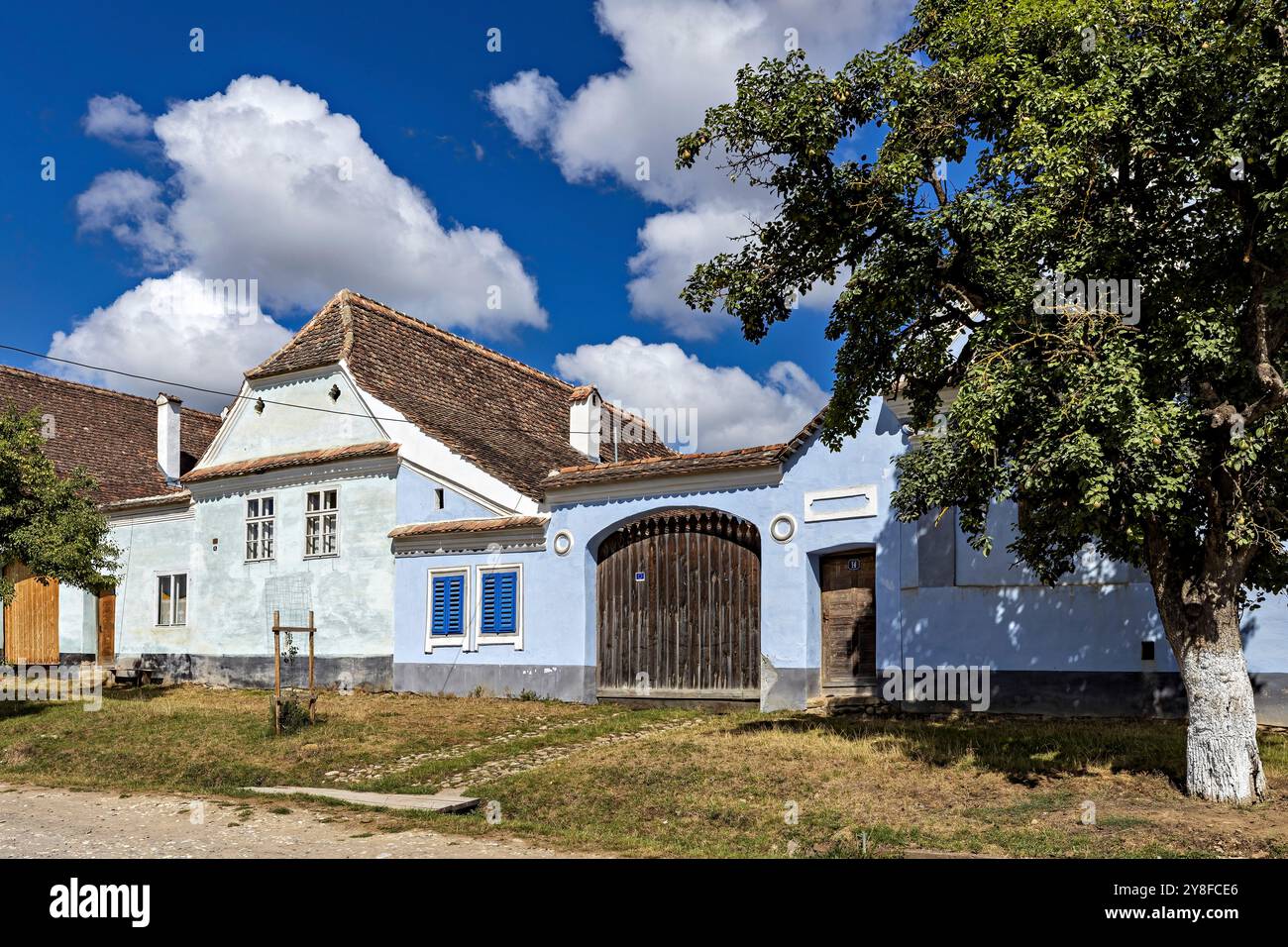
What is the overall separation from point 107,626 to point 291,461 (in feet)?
26.0

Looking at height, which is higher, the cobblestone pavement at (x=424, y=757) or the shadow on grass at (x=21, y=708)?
the cobblestone pavement at (x=424, y=757)

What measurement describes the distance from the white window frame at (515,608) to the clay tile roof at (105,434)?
1167 cm

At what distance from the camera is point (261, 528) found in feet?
76.5

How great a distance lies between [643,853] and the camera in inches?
323

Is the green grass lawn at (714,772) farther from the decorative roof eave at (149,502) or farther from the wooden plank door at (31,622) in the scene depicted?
the wooden plank door at (31,622)

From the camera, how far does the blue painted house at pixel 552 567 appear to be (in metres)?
15.2

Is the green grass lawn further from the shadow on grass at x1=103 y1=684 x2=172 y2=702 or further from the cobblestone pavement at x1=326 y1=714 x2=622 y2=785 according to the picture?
the shadow on grass at x1=103 y1=684 x2=172 y2=702

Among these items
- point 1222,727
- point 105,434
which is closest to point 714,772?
point 1222,727

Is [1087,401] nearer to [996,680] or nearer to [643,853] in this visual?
[643,853]

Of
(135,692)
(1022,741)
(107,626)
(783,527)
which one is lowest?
(135,692)

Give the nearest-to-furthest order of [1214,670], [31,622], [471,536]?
[1214,670] < [471,536] < [31,622]

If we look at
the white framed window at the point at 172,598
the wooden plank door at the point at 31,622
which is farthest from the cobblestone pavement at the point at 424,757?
the wooden plank door at the point at 31,622

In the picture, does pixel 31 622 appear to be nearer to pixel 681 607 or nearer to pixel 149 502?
pixel 149 502

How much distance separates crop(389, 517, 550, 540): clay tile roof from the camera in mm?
19298
